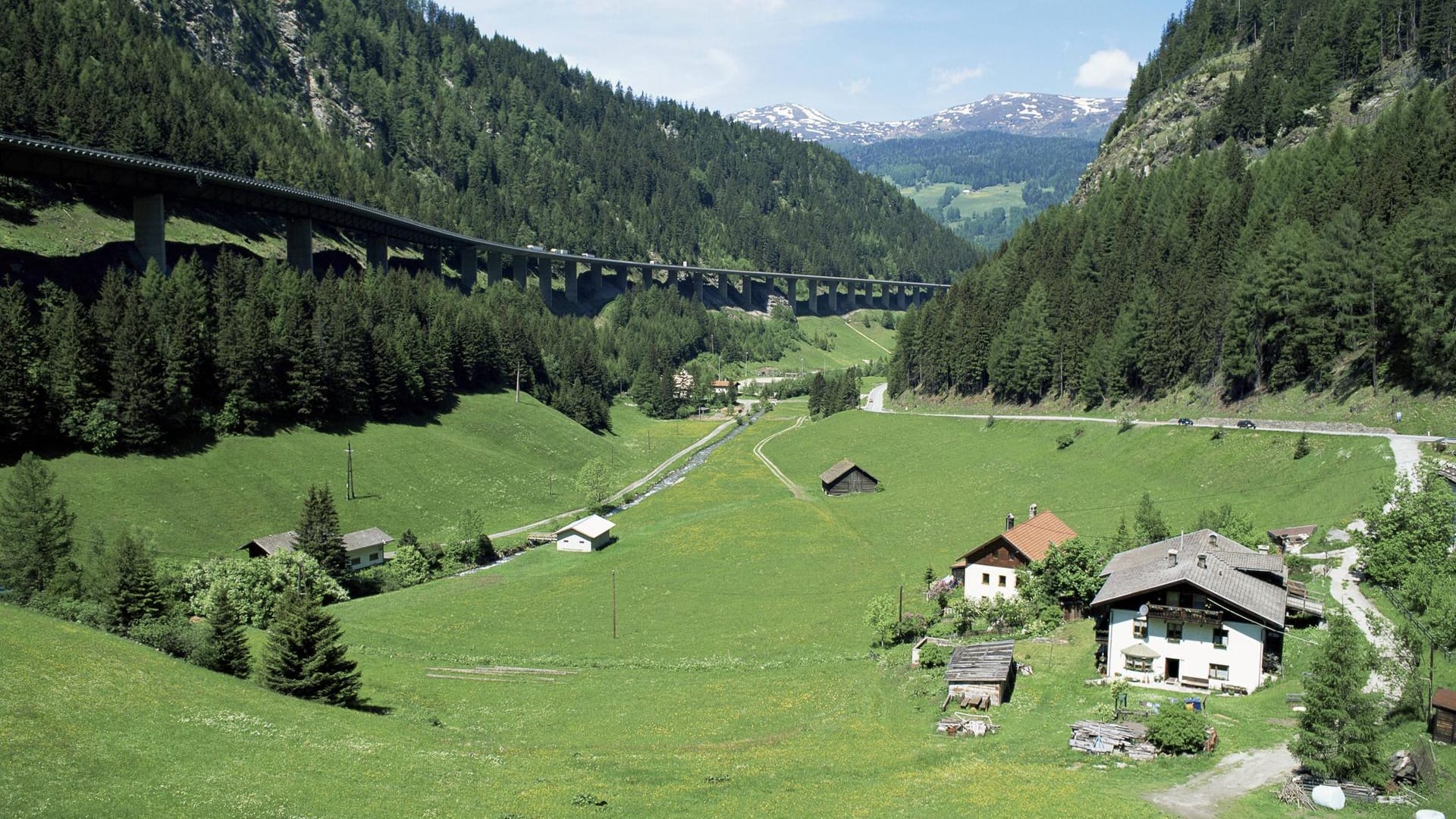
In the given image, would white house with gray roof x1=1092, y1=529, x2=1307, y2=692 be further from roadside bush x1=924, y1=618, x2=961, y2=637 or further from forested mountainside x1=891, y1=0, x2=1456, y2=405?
A: forested mountainside x1=891, y1=0, x2=1456, y2=405

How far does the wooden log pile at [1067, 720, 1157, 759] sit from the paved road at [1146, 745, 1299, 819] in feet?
7.92

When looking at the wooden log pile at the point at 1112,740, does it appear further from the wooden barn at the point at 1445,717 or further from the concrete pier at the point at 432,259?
the concrete pier at the point at 432,259

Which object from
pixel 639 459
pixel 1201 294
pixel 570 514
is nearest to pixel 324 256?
pixel 639 459

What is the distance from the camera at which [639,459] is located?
460 feet

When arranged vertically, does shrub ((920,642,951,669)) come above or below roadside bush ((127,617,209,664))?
below

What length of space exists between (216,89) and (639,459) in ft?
408

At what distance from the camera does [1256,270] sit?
305 ft

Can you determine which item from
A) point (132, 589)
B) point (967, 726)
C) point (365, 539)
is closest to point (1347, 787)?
point (967, 726)

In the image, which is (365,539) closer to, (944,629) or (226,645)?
(226,645)

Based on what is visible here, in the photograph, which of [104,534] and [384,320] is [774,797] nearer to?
[104,534]

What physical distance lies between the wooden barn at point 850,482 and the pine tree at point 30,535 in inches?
2745

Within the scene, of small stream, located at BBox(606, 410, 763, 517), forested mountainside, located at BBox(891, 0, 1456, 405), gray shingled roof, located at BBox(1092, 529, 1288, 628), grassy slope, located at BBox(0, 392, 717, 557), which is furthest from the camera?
small stream, located at BBox(606, 410, 763, 517)

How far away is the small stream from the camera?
110562mm

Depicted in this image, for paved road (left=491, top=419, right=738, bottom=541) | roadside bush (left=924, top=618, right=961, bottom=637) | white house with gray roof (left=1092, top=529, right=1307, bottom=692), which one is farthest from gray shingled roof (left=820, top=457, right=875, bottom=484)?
white house with gray roof (left=1092, top=529, right=1307, bottom=692)
